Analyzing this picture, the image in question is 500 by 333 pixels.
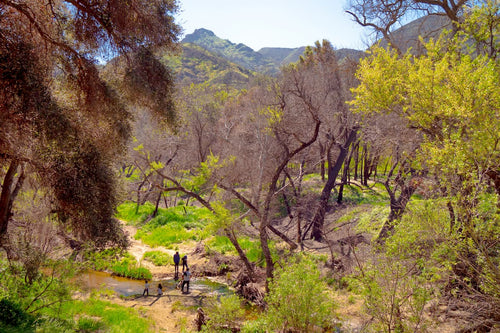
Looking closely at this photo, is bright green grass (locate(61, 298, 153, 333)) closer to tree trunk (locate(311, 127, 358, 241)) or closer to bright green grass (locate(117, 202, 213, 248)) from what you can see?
bright green grass (locate(117, 202, 213, 248))

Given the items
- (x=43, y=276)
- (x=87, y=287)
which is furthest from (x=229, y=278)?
(x=43, y=276)

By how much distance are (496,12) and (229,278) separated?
13.2m

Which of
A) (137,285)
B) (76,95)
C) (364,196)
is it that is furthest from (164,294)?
(364,196)

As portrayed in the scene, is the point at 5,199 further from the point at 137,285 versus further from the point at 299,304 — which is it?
the point at 137,285

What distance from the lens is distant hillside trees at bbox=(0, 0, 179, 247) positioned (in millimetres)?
5965

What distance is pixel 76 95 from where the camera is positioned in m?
7.91

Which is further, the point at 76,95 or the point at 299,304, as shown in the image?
the point at 76,95

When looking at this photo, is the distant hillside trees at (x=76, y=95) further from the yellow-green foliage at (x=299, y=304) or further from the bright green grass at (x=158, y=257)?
the bright green grass at (x=158, y=257)

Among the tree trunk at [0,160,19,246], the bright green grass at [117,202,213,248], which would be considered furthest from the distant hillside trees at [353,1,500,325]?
the bright green grass at [117,202,213,248]

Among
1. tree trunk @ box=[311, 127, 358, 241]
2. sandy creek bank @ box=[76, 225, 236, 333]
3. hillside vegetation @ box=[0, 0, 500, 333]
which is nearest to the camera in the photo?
hillside vegetation @ box=[0, 0, 500, 333]

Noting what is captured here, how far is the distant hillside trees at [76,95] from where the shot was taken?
235 inches

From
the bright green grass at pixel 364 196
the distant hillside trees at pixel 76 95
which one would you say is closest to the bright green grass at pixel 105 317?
the distant hillside trees at pixel 76 95

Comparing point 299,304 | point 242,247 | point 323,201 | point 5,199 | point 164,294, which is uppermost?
point 5,199

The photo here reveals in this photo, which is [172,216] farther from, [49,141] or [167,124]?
[49,141]
